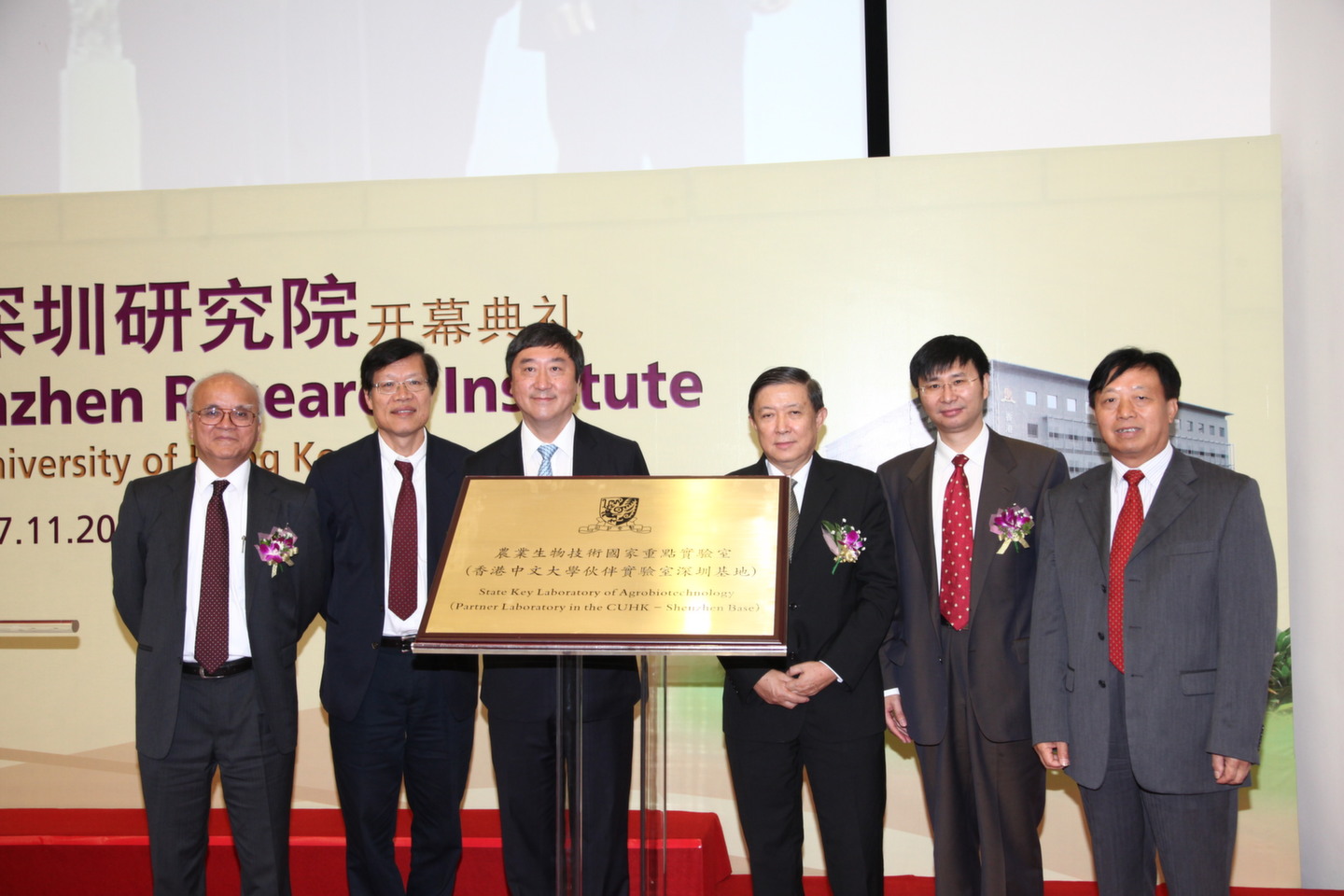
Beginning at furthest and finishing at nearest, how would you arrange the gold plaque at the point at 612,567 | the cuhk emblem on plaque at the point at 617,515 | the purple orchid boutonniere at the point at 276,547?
the purple orchid boutonniere at the point at 276,547, the cuhk emblem on plaque at the point at 617,515, the gold plaque at the point at 612,567

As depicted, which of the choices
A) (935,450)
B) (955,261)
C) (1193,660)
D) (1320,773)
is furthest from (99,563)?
(1320,773)

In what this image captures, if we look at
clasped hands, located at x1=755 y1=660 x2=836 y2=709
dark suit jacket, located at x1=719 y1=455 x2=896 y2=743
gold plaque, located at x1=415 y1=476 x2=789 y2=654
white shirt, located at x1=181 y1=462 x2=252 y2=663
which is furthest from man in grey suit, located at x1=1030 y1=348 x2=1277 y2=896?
white shirt, located at x1=181 y1=462 x2=252 y2=663

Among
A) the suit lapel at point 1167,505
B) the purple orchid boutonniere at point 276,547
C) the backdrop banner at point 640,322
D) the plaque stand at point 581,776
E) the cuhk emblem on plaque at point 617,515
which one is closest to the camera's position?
the cuhk emblem on plaque at point 617,515

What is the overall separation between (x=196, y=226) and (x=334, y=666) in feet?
6.97

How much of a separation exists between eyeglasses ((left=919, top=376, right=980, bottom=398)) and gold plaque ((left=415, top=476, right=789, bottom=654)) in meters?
0.76

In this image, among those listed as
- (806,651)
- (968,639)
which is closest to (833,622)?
(806,651)

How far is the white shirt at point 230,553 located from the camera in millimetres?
2631

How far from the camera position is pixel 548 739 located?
247 centimetres

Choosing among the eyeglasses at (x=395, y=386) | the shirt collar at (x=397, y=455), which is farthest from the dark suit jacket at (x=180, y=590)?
the eyeglasses at (x=395, y=386)

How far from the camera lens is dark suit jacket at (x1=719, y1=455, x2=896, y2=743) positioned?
2.47 metres

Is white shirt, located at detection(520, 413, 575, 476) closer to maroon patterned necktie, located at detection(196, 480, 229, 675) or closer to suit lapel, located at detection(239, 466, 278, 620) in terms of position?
suit lapel, located at detection(239, 466, 278, 620)

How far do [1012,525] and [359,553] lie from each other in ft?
5.77

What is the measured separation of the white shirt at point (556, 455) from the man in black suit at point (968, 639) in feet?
2.99

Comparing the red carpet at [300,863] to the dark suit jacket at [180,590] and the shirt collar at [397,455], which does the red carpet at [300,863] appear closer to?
the dark suit jacket at [180,590]
